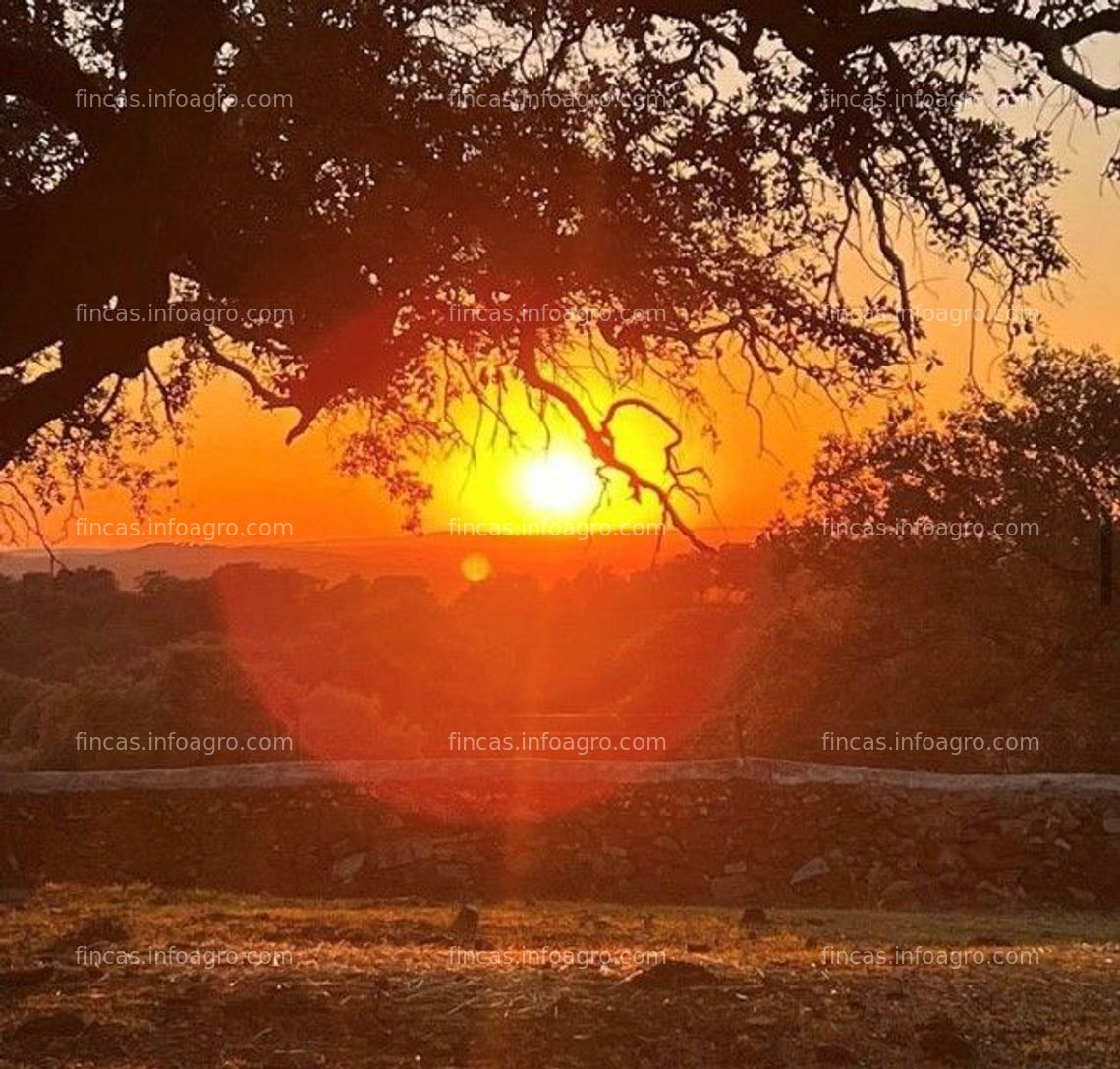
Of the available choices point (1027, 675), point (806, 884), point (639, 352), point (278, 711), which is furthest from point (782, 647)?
point (639, 352)

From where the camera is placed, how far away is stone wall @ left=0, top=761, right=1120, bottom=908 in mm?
23781

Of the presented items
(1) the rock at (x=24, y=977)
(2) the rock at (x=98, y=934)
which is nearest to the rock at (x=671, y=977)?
(1) the rock at (x=24, y=977)

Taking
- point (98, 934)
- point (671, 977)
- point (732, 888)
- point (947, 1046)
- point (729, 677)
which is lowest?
point (732, 888)

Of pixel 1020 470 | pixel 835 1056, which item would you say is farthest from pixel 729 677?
pixel 835 1056

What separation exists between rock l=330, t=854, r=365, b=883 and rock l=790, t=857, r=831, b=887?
6624mm

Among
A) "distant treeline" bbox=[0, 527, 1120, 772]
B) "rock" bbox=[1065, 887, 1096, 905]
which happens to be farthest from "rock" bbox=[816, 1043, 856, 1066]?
"rock" bbox=[1065, 887, 1096, 905]

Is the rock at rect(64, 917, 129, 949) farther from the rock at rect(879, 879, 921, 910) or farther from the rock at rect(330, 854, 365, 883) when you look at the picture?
the rock at rect(879, 879, 921, 910)

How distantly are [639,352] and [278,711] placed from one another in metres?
30.3

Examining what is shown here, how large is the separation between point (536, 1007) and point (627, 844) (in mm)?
16048

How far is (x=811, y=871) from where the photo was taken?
947 inches

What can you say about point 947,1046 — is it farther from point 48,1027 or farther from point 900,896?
point 900,896

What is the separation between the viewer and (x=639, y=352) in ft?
38.9

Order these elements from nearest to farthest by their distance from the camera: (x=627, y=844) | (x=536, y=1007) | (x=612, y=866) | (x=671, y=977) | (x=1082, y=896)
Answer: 1. (x=536, y=1007)
2. (x=671, y=977)
3. (x=1082, y=896)
4. (x=612, y=866)
5. (x=627, y=844)

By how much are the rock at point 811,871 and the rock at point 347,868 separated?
21.7 feet
